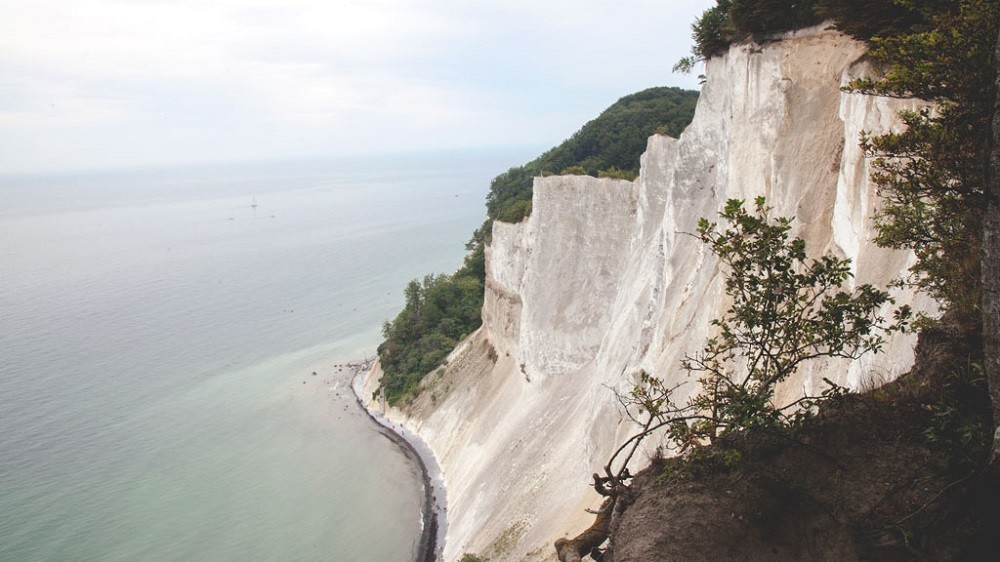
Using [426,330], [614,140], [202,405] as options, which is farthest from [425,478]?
[614,140]

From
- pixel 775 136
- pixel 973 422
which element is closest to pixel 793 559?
pixel 973 422

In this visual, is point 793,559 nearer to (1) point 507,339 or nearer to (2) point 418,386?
(1) point 507,339

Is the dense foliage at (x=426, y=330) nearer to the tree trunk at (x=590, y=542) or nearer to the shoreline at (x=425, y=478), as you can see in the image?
the shoreline at (x=425, y=478)

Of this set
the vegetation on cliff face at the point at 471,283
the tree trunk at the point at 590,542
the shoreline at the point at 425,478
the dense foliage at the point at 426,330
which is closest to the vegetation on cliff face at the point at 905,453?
the tree trunk at the point at 590,542

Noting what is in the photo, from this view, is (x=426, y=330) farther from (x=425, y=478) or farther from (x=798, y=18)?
(x=798, y=18)

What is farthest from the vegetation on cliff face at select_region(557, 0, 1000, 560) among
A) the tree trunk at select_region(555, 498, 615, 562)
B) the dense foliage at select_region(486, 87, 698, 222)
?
the dense foliage at select_region(486, 87, 698, 222)

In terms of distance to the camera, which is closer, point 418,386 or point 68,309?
point 418,386
